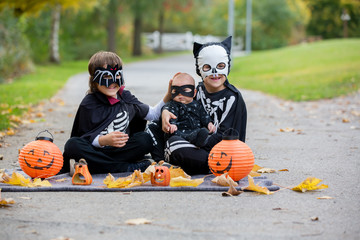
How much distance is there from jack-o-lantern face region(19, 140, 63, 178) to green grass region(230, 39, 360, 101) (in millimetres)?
9834

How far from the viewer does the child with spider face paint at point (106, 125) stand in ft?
18.1

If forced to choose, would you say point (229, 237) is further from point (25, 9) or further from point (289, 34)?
point (289, 34)

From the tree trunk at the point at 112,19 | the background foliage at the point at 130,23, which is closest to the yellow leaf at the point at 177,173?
the background foliage at the point at 130,23

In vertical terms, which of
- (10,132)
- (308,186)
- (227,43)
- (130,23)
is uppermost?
(130,23)

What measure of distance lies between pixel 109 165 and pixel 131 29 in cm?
4371

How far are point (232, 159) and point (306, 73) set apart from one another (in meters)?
17.3

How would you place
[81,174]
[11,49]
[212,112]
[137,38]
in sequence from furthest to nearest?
[137,38] → [11,49] → [212,112] → [81,174]

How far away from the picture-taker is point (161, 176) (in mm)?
5000

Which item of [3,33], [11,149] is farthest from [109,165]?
[3,33]

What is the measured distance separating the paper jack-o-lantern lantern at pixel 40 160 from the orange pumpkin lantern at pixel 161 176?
959mm

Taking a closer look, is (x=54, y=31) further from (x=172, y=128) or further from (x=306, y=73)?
(x=172, y=128)

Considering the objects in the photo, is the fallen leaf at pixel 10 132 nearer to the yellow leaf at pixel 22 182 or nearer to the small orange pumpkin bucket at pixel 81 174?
the yellow leaf at pixel 22 182

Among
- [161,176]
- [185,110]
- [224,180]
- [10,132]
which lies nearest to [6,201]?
[161,176]

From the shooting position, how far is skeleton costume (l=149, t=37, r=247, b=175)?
5.49m
